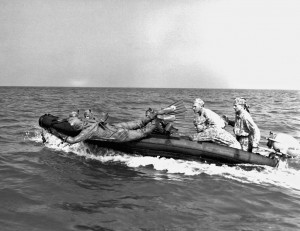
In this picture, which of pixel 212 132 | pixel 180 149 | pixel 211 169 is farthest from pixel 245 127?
pixel 180 149

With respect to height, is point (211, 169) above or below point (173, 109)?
below

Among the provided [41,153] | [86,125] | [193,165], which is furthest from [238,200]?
[41,153]

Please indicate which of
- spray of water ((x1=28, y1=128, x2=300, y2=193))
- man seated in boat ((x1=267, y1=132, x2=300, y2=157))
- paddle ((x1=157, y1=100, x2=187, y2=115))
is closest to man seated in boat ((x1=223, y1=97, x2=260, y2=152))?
man seated in boat ((x1=267, y1=132, x2=300, y2=157))

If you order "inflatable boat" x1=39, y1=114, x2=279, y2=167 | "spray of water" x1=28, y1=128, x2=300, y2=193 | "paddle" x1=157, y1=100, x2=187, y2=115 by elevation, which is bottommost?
"spray of water" x1=28, y1=128, x2=300, y2=193

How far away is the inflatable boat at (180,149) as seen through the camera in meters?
9.68

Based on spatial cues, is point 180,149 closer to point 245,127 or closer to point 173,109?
point 173,109

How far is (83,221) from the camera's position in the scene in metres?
5.76

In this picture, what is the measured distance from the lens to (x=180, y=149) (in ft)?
32.6

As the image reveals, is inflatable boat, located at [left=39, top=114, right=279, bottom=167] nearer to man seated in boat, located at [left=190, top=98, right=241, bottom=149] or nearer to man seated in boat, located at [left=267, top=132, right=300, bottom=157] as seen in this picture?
man seated in boat, located at [left=190, top=98, right=241, bottom=149]

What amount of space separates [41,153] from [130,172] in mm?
3706

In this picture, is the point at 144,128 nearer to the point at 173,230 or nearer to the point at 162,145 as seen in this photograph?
the point at 162,145

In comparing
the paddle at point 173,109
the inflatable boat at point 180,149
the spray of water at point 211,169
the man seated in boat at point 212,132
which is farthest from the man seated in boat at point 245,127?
the paddle at point 173,109

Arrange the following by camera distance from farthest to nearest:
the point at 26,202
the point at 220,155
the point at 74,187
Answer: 1. the point at 220,155
2. the point at 74,187
3. the point at 26,202

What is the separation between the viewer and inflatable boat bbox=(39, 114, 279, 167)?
9680 mm
